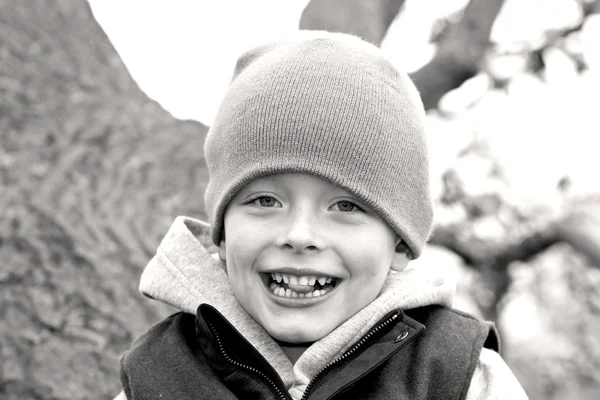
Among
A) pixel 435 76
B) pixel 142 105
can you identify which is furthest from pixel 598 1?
pixel 142 105

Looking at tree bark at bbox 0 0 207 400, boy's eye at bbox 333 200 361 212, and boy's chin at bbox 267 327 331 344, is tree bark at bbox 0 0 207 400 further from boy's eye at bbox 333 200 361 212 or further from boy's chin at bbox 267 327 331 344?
boy's eye at bbox 333 200 361 212

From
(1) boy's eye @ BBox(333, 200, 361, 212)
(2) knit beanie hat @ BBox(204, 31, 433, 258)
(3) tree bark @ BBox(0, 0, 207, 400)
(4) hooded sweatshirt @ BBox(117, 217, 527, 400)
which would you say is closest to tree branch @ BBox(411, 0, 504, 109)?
(3) tree bark @ BBox(0, 0, 207, 400)

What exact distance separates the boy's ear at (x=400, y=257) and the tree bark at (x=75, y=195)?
114cm

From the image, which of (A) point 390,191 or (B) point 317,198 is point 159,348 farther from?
(A) point 390,191

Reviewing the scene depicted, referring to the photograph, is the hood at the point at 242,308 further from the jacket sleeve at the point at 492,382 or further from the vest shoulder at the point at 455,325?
the jacket sleeve at the point at 492,382

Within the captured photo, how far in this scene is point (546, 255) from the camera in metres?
5.47

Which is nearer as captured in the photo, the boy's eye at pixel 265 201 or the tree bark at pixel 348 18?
the boy's eye at pixel 265 201

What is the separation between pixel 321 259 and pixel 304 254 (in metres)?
0.05

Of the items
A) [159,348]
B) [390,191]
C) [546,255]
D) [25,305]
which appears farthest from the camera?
[546,255]

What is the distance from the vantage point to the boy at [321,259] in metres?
1.96

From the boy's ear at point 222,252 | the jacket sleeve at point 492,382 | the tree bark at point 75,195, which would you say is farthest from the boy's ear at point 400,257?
the tree bark at point 75,195

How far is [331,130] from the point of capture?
1989mm

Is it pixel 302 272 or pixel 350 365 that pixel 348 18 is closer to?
pixel 302 272

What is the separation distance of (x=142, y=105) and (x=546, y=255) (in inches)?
130
